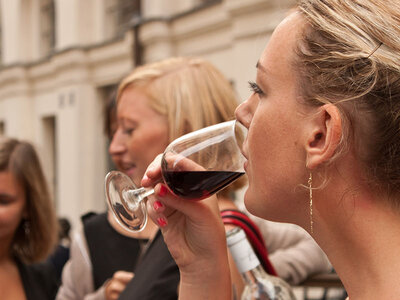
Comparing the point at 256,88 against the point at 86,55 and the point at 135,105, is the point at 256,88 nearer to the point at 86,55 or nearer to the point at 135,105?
the point at 135,105

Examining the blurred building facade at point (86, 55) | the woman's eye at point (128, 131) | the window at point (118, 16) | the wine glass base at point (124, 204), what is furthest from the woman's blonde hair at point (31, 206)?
the window at point (118, 16)

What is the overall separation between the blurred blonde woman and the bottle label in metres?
1.40

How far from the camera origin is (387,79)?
3.11ft

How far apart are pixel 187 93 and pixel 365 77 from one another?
0.91 meters

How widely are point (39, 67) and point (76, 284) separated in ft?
41.4

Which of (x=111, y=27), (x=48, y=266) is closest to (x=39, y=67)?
(x=111, y=27)

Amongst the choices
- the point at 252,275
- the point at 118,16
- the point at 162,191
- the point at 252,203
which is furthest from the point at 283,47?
the point at 118,16

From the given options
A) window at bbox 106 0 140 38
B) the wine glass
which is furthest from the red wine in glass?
window at bbox 106 0 140 38

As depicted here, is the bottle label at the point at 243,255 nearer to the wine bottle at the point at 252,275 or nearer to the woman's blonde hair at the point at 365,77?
the wine bottle at the point at 252,275

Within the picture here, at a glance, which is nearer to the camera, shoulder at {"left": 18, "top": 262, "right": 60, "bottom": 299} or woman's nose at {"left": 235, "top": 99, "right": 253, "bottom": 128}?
woman's nose at {"left": 235, "top": 99, "right": 253, "bottom": 128}

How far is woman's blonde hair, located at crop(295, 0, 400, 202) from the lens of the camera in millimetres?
950

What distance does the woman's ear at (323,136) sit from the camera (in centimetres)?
96

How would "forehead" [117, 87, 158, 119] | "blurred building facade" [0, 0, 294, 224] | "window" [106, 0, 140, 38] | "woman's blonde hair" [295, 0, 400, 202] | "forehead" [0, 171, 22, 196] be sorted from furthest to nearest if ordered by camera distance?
"window" [106, 0, 140, 38], "blurred building facade" [0, 0, 294, 224], "forehead" [0, 171, 22, 196], "forehead" [117, 87, 158, 119], "woman's blonde hair" [295, 0, 400, 202]

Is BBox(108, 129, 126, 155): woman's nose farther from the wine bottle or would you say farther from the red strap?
the wine bottle
